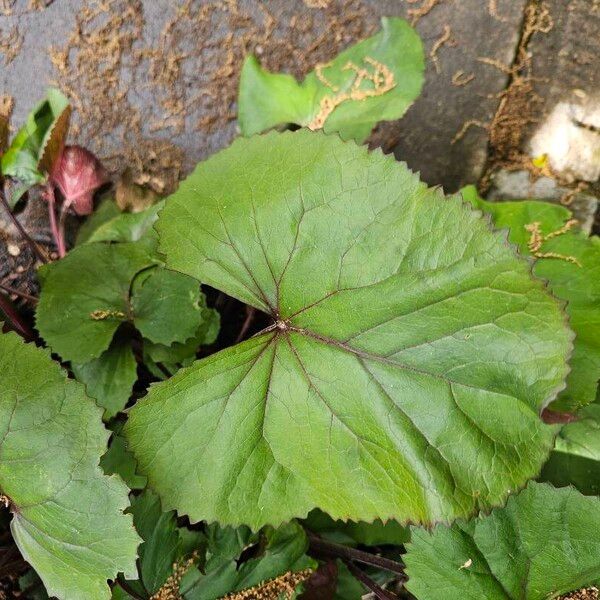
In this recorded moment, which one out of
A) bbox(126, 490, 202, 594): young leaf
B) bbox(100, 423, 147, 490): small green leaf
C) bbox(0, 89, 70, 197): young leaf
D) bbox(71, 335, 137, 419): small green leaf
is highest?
bbox(0, 89, 70, 197): young leaf

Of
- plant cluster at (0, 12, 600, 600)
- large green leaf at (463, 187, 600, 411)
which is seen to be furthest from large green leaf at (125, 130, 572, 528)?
large green leaf at (463, 187, 600, 411)

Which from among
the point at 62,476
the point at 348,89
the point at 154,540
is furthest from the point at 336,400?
the point at 348,89

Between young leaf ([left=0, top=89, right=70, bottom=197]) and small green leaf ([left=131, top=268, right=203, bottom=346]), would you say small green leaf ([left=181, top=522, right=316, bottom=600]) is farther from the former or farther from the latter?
young leaf ([left=0, top=89, right=70, bottom=197])

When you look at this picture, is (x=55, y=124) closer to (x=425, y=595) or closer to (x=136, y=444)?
(x=136, y=444)

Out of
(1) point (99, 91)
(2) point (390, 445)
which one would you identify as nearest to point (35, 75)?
(1) point (99, 91)

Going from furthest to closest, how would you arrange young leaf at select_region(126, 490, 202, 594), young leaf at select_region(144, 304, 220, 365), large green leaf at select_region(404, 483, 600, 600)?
1. young leaf at select_region(144, 304, 220, 365)
2. young leaf at select_region(126, 490, 202, 594)
3. large green leaf at select_region(404, 483, 600, 600)

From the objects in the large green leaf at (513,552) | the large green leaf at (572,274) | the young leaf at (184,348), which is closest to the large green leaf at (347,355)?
the large green leaf at (513,552)

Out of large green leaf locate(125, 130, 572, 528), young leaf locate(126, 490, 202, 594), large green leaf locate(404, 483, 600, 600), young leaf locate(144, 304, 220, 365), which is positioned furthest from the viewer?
young leaf locate(144, 304, 220, 365)
